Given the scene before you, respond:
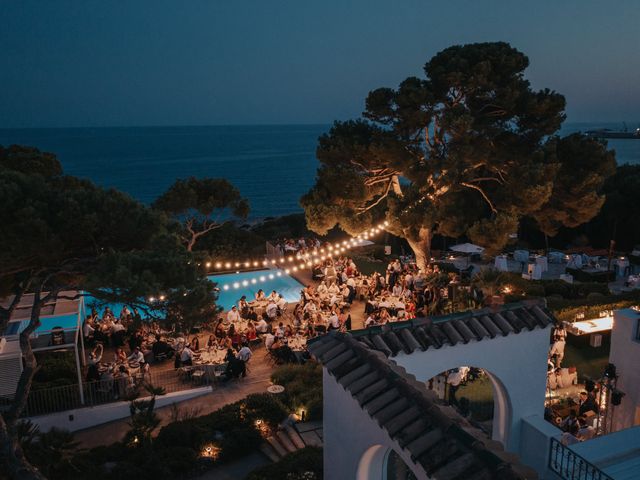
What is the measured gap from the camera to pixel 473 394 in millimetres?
11930

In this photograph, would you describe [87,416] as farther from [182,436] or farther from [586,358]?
[586,358]

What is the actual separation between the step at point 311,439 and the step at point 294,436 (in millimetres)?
80

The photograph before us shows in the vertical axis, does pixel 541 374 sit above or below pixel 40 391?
above

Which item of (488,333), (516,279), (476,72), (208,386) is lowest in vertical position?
(208,386)

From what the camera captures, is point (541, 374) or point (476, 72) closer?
point (541, 374)

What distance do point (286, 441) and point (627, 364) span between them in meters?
6.70

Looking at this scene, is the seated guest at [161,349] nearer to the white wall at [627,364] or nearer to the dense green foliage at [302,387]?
the dense green foliage at [302,387]

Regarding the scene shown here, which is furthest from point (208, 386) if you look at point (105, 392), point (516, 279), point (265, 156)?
point (265, 156)

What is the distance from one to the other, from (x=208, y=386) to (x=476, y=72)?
13699mm

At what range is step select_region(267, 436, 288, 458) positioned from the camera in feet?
32.7

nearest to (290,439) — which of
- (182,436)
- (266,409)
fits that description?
(266,409)

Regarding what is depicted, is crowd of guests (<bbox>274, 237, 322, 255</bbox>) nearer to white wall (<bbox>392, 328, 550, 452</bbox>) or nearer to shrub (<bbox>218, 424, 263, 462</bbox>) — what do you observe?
shrub (<bbox>218, 424, 263, 462</bbox>)

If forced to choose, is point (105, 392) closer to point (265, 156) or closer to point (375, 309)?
point (375, 309)

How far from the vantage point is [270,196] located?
303ft
